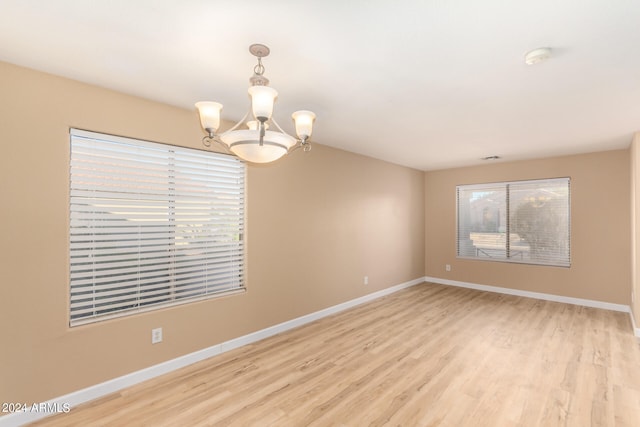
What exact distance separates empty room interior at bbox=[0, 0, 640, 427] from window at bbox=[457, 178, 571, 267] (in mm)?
797

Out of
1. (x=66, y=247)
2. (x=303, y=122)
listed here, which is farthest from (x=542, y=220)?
(x=66, y=247)

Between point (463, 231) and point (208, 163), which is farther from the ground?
point (208, 163)

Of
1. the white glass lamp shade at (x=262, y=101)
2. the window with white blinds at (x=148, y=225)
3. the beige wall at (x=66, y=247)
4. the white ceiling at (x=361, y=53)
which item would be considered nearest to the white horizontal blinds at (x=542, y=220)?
the white ceiling at (x=361, y=53)

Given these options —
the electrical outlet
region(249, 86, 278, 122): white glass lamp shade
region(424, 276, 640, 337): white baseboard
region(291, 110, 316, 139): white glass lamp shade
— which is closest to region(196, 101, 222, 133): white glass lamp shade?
region(249, 86, 278, 122): white glass lamp shade

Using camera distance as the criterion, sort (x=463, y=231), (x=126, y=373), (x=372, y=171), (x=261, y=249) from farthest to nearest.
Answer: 1. (x=463, y=231)
2. (x=372, y=171)
3. (x=261, y=249)
4. (x=126, y=373)

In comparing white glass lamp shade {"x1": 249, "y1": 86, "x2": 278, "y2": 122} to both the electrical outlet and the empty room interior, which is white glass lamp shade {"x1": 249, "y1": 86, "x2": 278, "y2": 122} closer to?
the empty room interior

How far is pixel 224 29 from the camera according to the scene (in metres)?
1.63

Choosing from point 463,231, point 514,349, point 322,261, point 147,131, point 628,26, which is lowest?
point 514,349

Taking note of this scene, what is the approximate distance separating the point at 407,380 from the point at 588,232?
4202 mm

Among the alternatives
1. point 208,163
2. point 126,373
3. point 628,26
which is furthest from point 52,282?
point 628,26

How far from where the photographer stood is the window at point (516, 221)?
486cm

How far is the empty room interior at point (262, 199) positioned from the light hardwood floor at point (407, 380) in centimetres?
2

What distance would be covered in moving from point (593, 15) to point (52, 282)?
3769 millimetres

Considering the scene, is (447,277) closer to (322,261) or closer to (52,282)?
(322,261)
